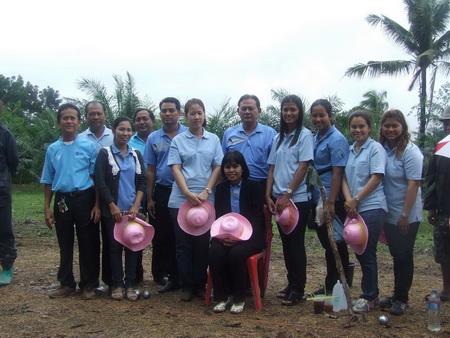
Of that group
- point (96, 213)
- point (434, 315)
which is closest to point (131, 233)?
point (96, 213)

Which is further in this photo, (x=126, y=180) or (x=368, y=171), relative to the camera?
(x=126, y=180)

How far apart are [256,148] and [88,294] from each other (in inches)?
93.3

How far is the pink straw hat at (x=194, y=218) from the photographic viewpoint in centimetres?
496

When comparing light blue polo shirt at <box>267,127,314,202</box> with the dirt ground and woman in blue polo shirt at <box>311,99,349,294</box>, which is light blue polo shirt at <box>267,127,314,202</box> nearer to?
woman in blue polo shirt at <box>311,99,349,294</box>

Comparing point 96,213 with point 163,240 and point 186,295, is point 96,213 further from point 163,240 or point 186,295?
point 186,295

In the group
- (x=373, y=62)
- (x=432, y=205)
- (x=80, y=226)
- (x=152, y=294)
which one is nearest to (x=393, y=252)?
(x=432, y=205)

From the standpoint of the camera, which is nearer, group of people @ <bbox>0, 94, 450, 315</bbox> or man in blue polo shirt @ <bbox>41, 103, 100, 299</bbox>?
group of people @ <bbox>0, 94, 450, 315</bbox>

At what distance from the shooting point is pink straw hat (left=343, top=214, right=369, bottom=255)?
4547 mm

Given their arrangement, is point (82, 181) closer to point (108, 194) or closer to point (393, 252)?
point (108, 194)

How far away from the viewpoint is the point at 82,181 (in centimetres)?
518

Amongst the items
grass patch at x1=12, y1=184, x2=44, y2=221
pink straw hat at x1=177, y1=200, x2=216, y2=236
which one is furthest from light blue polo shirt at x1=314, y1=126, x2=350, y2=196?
grass patch at x1=12, y1=184, x2=44, y2=221

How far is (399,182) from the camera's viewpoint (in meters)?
4.69

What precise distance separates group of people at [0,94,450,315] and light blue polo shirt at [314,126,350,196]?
1cm

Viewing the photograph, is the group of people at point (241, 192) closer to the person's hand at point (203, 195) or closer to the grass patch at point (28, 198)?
the person's hand at point (203, 195)
